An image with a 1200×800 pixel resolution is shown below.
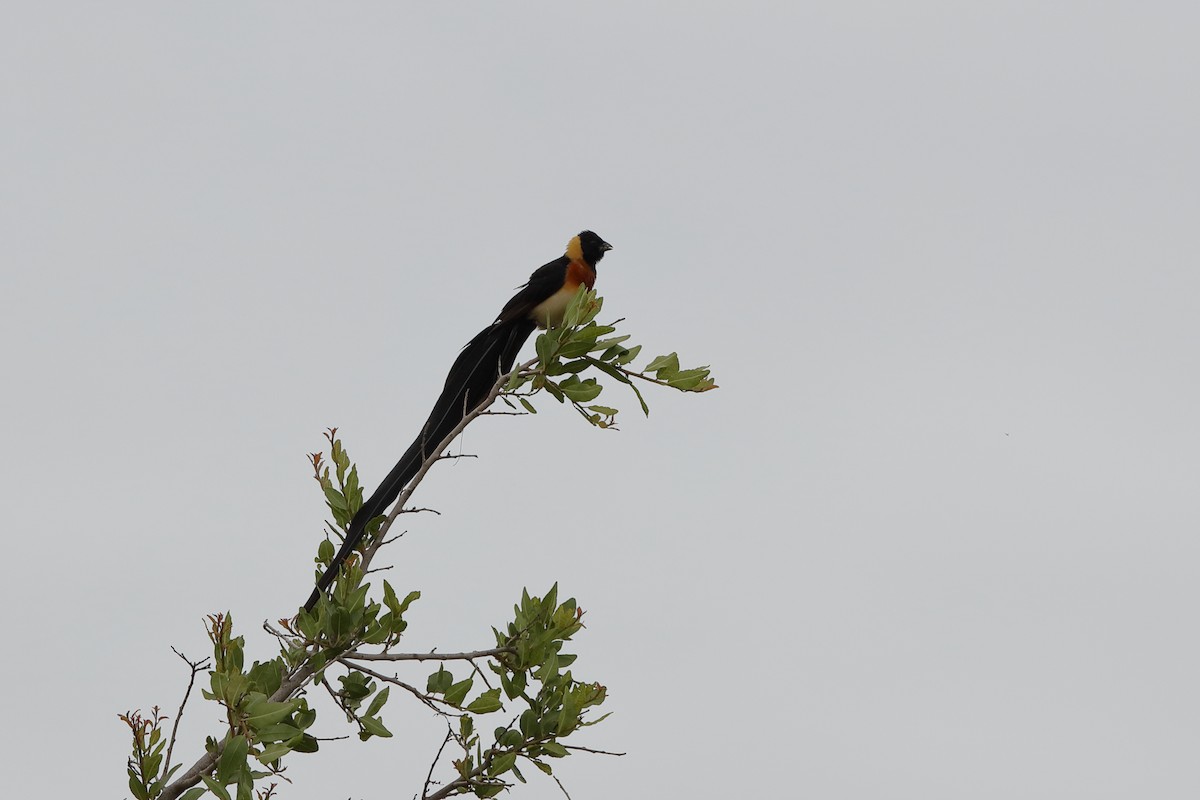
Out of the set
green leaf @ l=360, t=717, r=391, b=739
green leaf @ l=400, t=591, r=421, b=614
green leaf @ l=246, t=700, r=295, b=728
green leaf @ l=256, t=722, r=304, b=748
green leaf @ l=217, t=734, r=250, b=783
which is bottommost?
green leaf @ l=217, t=734, r=250, b=783

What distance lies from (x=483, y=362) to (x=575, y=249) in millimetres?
1479

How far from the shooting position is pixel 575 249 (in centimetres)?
671

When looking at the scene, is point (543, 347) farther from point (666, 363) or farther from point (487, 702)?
point (487, 702)

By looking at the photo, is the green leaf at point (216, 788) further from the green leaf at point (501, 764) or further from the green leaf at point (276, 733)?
the green leaf at point (501, 764)

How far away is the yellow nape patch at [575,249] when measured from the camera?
21.5ft

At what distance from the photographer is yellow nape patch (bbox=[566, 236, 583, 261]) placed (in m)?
6.57

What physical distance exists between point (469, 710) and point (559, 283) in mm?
2334

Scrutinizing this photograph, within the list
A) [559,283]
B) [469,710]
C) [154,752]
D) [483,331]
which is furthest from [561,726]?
[559,283]

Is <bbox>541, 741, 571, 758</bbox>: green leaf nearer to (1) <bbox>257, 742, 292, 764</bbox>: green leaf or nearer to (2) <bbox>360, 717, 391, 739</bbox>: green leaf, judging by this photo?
(2) <bbox>360, 717, 391, 739</bbox>: green leaf

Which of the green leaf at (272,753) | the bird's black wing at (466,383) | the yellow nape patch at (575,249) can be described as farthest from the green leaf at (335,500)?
the yellow nape patch at (575,249)

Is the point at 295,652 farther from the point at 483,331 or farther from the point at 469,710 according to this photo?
the point at 483,331

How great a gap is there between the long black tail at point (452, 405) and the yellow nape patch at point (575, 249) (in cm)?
82

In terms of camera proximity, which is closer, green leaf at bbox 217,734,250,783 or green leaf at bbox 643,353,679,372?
green leaf at bbox 217,734,250,783

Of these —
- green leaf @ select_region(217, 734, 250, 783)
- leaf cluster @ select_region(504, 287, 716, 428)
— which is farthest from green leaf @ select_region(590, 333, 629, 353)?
green leaf @ select_region(217, 734, 250, 783)
